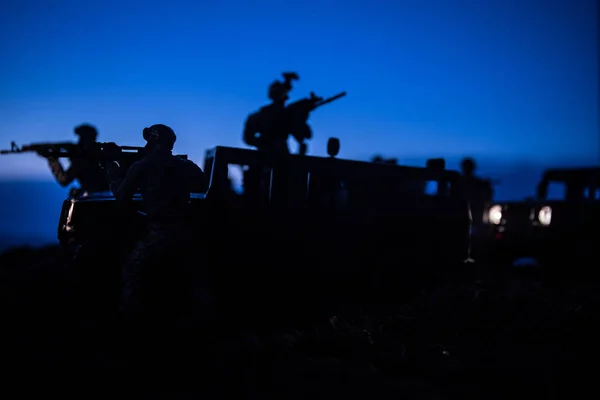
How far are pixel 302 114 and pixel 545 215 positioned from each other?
16.2 ft

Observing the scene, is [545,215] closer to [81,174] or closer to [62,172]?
[81,174]

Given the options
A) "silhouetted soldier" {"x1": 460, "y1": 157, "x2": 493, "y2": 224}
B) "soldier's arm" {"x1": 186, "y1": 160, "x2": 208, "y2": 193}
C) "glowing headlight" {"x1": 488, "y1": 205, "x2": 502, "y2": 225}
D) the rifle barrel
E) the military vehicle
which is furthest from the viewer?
"silhouetted soldier" {"x1": 460, "y1": 157, "x2": 493, "y2": 224}

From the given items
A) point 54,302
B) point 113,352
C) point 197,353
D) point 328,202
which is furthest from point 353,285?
point 54,302

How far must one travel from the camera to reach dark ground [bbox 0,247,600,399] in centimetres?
300

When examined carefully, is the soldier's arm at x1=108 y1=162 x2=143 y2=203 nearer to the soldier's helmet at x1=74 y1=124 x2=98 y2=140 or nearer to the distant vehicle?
the soldier's helmet at x1=74 y1=124 x2=98 y2=140

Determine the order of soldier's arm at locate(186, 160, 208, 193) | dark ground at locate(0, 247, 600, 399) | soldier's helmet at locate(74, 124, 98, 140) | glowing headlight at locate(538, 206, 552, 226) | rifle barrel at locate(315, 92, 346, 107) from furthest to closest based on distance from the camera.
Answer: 1. glowing headlight at locate(538, 206, 552, 226)
2. soldier's helmet at locate(74, 124, 98, 140)
3. rifle barrel at locate(315, 92, 346, 107)
4. soldier's arm at locate(186, 160, 208, 193)
5. dark ground at locate(0, 247, 600, 399)

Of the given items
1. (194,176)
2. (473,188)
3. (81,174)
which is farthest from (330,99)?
(473,188)

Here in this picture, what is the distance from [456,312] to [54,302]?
→ 4381mm

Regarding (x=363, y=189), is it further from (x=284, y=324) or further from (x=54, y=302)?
(x=54, y=302)

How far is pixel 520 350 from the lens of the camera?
13.0 ft

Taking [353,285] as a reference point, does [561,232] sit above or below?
above

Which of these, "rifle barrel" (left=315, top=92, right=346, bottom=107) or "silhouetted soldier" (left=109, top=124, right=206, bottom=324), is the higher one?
"rifle barrel" (left=315, top=92, right=346, bottom=107)

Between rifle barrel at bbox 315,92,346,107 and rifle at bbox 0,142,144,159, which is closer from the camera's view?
rifle at bbox 0,142,144,159

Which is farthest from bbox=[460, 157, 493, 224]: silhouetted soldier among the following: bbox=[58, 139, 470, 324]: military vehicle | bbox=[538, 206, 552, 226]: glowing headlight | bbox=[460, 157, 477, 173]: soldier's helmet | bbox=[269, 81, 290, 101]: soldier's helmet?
bbox=[269, 81, 290, 101]: soldier's helmet
